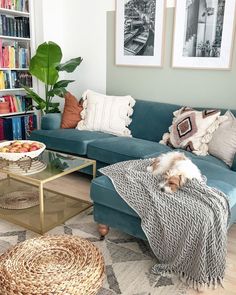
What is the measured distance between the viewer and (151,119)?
3156 mm

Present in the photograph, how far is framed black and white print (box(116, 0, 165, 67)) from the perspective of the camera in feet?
10.8

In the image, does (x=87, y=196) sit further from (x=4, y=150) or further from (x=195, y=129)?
(x=195, y=129)

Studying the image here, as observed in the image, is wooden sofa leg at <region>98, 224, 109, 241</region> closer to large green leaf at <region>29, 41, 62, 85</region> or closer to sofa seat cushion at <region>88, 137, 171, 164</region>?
sofa seat cushion at <region>88, 137, 171, 164</region>

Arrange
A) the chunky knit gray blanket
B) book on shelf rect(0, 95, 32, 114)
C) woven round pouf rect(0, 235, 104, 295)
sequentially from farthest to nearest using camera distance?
book on shelf rect(0, 95, 32, 114)
the chunky knit gray blanket
woven round pouf rect(0, 235, 104, 295)

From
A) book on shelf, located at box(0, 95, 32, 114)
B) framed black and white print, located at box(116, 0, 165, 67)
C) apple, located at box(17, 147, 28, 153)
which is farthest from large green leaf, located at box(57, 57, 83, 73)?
apple, located at box(17, 147, 28, 153)

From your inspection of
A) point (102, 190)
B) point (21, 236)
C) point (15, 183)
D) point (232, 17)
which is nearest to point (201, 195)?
point (102, 190)

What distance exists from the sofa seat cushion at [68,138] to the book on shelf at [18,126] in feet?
2.60

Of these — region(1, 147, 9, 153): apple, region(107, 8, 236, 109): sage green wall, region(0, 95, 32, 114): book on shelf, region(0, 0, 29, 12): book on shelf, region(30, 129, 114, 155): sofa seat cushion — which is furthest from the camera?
region(0, 95, 32, 114): book on shelf

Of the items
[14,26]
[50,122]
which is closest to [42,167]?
[50,122]

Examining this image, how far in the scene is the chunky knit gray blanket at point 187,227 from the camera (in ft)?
5.17

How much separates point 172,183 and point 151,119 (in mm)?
1501

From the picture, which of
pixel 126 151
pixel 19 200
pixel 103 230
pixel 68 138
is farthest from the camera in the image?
pixel 68 138

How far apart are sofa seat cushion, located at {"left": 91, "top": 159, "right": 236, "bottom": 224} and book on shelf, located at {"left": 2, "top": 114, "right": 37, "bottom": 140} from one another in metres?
2.37

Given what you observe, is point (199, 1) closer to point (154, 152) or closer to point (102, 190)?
point (154, 152)
